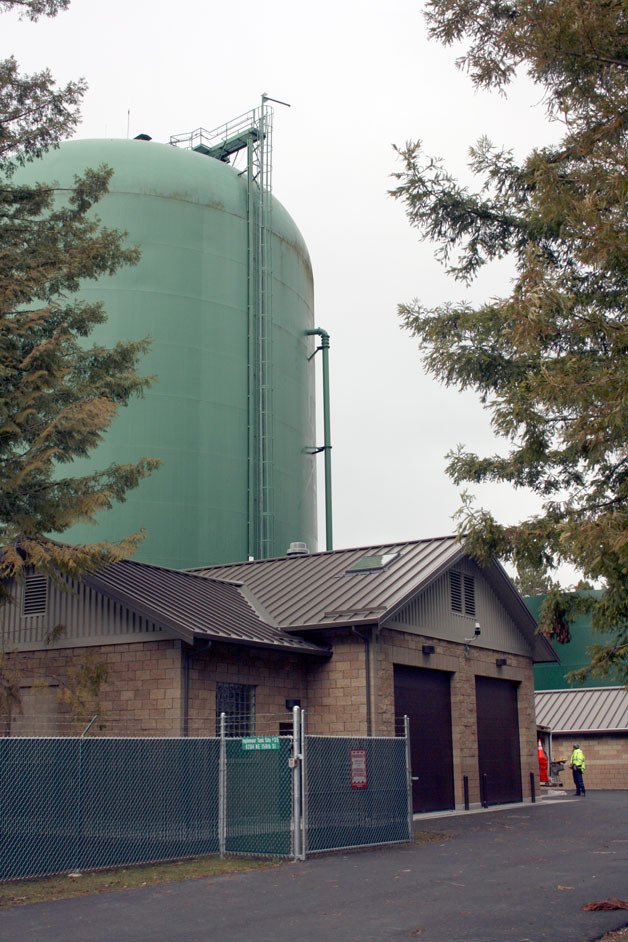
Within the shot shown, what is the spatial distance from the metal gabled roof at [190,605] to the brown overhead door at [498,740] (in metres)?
6.43

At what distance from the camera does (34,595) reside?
2186cm

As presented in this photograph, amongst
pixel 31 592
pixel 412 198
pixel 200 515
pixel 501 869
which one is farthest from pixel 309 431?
pixel 501 869

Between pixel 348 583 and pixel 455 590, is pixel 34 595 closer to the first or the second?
pixel 348 583

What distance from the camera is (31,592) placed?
2191cm

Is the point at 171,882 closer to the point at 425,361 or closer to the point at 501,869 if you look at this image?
the point at 501,869

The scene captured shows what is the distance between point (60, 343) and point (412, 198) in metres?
6.16

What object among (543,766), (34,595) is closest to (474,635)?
(34,595)

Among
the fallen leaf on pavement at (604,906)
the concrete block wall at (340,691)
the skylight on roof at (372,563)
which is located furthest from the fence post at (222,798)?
the skylight on roof at (372,563)

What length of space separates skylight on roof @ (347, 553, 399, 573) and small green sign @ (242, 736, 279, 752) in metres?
9.16

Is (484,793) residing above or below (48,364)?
below

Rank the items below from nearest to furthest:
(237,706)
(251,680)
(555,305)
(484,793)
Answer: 1. (555,305)
2. (237,706)
3. (251,680)
4. (484,793)

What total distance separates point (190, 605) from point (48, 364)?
6446 millimetres

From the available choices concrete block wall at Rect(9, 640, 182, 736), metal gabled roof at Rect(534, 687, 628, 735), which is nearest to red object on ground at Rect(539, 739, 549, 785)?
metal gabled roof at Rect(534, 687, 628, 735)

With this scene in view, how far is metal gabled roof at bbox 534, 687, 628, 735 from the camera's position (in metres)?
37.0
